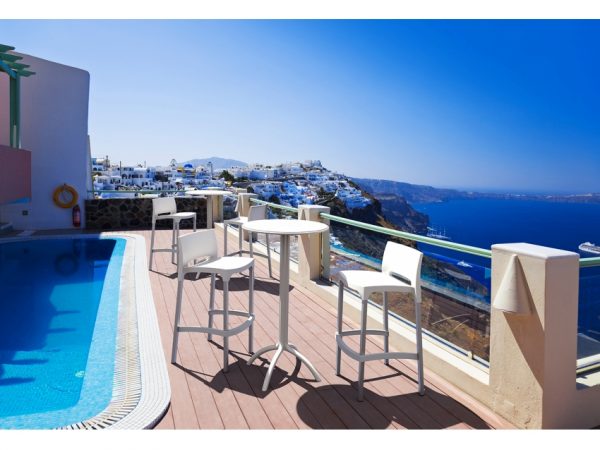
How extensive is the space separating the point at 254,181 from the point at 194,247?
112 ft

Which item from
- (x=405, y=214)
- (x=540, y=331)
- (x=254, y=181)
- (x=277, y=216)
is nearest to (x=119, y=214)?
(x=277, y=216)

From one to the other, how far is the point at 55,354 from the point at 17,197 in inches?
267

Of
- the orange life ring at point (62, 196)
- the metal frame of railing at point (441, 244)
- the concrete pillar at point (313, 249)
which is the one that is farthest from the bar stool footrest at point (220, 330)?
the orange life ring at point (62, 196)

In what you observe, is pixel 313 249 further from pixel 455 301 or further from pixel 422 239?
pixel 455 301

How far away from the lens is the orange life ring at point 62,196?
1077 centimetres

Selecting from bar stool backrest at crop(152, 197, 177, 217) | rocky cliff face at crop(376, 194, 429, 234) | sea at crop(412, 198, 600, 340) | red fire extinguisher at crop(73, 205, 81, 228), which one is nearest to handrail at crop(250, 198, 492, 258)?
bar stool backrest at crop(152, 197, 177, 217)

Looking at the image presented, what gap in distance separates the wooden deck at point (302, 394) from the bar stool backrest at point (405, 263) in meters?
0.62

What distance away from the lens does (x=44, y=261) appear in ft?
24.4

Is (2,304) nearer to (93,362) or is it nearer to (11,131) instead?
(93,362)

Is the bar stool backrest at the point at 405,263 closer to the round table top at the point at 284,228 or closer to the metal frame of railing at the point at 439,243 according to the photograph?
the metal frame of railing at the point at 439,243

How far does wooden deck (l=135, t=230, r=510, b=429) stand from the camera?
2.28 metres

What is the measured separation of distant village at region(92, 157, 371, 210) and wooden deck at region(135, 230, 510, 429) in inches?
111

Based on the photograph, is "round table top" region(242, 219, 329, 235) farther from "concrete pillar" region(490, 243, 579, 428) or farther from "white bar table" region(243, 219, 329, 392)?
"concrete pillar" region(490, 243, 579, 428)
